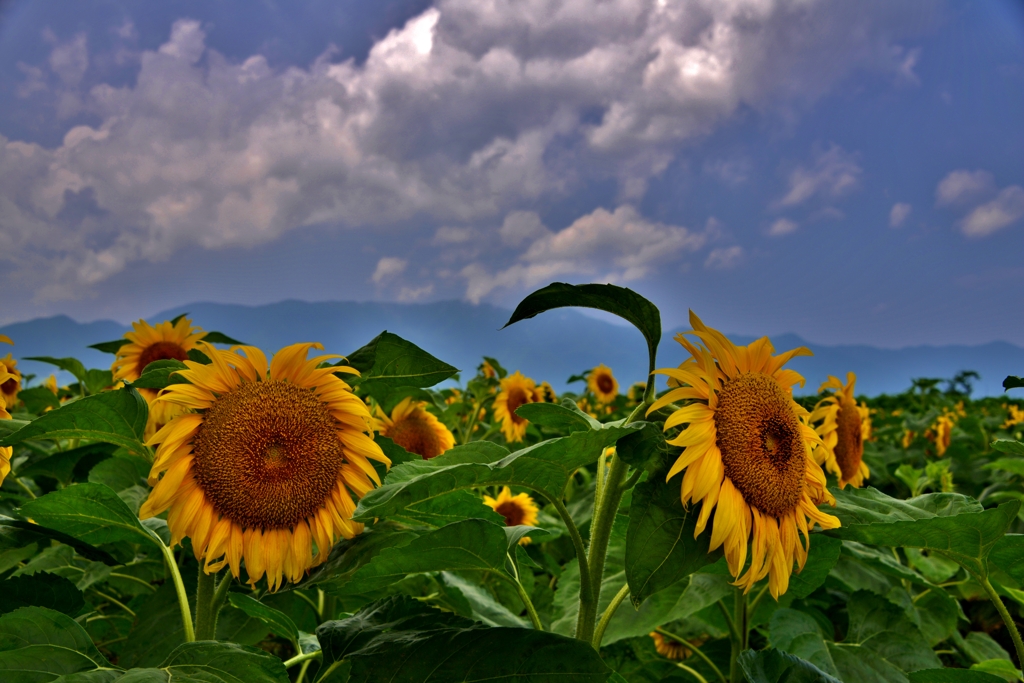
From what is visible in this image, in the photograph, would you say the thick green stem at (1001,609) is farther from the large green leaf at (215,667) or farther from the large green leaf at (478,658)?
the large green leaf at (215,667)

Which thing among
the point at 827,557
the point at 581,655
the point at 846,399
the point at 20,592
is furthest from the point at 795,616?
the point at 20,592

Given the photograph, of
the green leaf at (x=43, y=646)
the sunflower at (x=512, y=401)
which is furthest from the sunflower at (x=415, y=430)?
the sunflower at (x=512, y=401)

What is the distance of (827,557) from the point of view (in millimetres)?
1856

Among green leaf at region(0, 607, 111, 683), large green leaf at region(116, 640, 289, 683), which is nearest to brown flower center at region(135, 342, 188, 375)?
green leaf at region(0, 607, 111, 683)

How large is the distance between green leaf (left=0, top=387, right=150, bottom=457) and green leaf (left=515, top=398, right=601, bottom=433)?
87cm

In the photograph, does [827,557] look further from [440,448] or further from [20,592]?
[20,592]

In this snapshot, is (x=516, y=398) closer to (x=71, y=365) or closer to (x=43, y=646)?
(x=71, y=365)

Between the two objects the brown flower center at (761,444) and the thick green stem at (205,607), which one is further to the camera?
the thick green stem at (205,607)

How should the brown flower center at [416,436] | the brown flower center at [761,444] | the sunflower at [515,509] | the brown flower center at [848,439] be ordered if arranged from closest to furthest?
the brown flower center at [761,444] → the brown flower center at [848,439] → the brown flower center at [416,436] → the sunflower at [515,509]

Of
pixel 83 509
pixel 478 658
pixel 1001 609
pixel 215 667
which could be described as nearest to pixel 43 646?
pixel 215 667

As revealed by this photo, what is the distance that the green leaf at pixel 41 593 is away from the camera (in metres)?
1.49

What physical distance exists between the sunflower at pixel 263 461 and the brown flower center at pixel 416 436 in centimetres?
117

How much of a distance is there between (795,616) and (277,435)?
5.19 feet

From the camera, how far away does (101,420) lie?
1.47 meters
